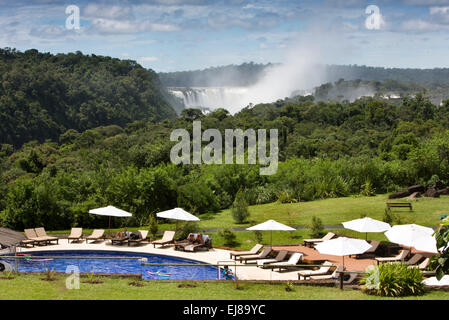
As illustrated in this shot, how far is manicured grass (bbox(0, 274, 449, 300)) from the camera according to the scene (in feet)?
39.3

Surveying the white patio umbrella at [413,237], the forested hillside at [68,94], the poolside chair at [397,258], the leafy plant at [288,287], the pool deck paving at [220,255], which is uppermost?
the forested hillside at [68,94]

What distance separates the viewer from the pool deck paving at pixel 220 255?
16453 millimetres

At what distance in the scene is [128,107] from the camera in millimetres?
108812

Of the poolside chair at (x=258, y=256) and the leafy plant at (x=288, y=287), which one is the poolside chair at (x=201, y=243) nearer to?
the poolside chair at (x=258, y=256)

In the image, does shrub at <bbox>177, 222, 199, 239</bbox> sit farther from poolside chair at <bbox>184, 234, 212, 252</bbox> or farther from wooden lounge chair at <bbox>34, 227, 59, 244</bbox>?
wooden lounge chair at <bbox>34, 227, 59, 244</bbox>

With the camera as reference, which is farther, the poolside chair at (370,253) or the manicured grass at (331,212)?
the manicured grass at (331,212)

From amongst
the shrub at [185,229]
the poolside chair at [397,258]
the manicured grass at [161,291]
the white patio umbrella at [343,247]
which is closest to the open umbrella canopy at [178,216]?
the shrub at [185,229]

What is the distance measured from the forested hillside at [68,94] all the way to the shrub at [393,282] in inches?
2837

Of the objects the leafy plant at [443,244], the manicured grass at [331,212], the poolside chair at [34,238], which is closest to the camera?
the leafy plant at [443,244]

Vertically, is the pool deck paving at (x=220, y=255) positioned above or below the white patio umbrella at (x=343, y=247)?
below

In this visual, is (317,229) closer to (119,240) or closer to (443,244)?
(119,240)

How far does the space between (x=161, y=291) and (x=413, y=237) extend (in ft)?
28.6

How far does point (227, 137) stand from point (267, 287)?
50.9 m

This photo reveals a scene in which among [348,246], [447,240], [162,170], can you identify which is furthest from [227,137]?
[447,240]
